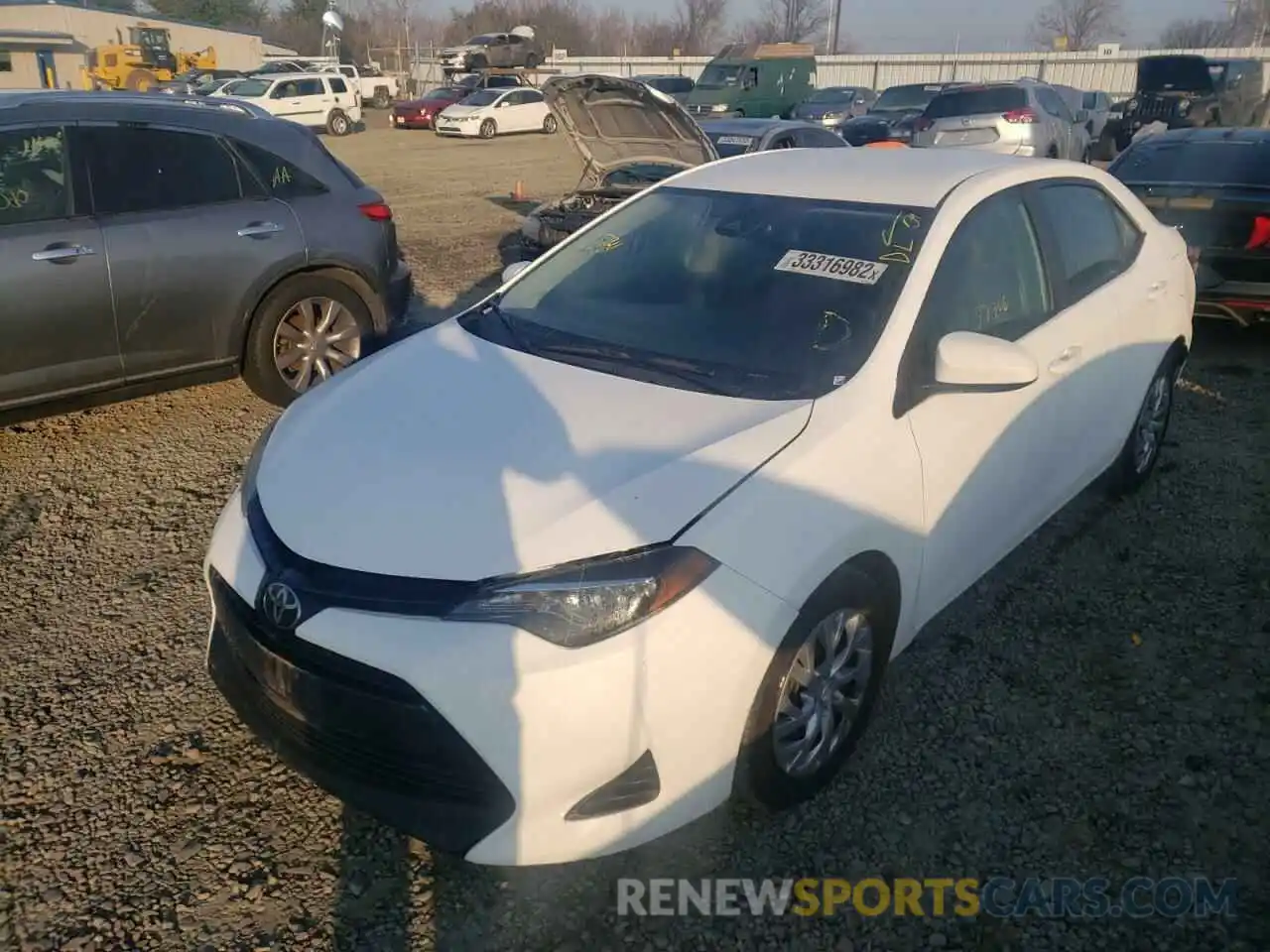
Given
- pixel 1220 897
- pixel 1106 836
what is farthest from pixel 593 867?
pixel 1220 897

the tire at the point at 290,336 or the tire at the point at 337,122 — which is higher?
the tire at the point at 337,122

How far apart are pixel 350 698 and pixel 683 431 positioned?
1052 mm

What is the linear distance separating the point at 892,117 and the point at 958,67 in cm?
2559

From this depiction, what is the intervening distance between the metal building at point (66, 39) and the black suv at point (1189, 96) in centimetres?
4160

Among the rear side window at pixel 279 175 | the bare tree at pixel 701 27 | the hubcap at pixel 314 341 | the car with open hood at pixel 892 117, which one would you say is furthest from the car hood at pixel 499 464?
the bare tree at pixel 701 27

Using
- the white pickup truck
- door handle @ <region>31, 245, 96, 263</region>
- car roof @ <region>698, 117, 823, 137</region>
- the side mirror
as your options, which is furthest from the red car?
the side mirror

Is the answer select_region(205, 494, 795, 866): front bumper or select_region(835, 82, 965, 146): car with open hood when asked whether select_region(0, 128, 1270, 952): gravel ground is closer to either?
select_region(205, 494, 795, 866): front bumper

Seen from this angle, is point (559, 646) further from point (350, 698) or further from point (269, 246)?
point (269, 246)

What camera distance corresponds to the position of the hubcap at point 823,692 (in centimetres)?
247

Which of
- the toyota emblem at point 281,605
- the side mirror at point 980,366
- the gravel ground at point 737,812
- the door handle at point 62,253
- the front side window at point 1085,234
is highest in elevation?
the front side window at point 1085,234

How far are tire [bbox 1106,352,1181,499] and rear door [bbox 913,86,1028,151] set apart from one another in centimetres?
1104

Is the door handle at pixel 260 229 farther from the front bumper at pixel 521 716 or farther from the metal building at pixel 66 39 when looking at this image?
the metal building at pixel 66 39

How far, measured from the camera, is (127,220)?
4.77m

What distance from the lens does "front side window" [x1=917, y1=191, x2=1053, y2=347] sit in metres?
2.98
